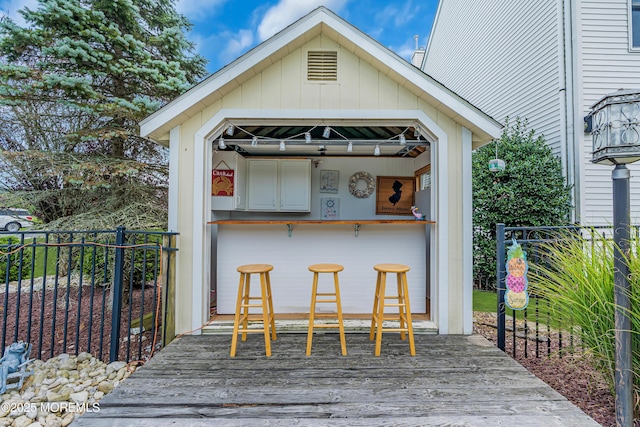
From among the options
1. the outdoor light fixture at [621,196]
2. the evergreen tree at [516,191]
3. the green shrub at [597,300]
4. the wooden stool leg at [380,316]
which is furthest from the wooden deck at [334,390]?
the evergreen tree at [516,191]

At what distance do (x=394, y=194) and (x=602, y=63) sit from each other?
13.5 feet

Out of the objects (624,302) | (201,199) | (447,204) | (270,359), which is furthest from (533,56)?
(270,359)

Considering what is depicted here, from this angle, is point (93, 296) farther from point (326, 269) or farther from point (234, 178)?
point (326, 269)

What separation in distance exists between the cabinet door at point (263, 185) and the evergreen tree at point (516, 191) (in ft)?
12.2

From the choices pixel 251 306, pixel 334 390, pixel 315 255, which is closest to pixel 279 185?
pixel 315 255

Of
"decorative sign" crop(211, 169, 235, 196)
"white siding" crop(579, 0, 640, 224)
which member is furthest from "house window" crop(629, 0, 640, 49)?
"decorative sign" crop(211, 169, 235, 196)

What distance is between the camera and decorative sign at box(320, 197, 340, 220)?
5.51 metres

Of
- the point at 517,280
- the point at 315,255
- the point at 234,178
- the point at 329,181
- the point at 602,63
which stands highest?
the point at 602,63

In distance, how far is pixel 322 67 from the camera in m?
3.32

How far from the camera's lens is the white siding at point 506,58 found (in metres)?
5.50

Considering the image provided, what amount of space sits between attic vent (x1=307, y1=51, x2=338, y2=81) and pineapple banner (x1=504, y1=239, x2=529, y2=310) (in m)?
2.54

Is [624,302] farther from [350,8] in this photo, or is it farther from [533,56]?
[350,8]

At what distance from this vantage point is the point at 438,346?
2.92m

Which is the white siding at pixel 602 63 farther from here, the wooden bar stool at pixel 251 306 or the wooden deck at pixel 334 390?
the wooden bar stool at pixel 251 306
